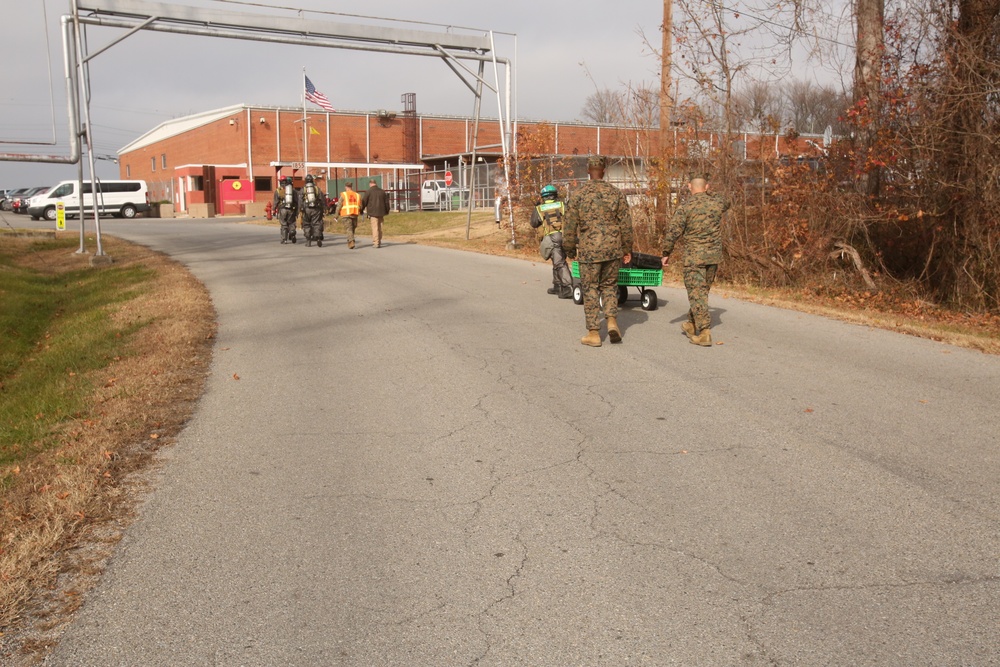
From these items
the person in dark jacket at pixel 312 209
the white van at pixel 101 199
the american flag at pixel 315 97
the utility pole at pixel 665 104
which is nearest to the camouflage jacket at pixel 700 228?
the utility pole at pixel 665 104

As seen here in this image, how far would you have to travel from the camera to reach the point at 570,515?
511cm

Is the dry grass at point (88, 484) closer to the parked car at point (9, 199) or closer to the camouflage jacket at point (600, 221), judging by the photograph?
the camouflage jacket at point (600, 221)

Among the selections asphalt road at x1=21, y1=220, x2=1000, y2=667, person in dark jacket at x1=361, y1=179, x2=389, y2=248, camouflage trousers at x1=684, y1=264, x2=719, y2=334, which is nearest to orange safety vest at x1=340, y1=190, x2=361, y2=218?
person in dark jacket at x1=361, y1=179, x2=389, y2=248

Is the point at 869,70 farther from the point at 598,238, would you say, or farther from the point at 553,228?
the point at 598,238

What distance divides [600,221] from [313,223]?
672 inches

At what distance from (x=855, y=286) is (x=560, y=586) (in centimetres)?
1274

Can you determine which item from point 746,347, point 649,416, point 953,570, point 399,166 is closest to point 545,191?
point 746,347

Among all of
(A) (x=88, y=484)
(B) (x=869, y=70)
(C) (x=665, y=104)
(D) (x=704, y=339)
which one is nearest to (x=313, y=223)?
(C) (x=665, y=104)

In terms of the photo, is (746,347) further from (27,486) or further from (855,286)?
(27,486)

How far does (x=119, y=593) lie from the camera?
13.8 ft

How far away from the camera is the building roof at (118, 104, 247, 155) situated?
222ft

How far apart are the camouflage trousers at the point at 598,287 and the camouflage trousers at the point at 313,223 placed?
16.9 meters

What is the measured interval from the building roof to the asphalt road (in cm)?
6064

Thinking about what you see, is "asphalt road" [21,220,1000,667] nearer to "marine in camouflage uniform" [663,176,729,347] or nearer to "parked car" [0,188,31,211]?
"marine in camouflage uniform" [663,176,729,347]
